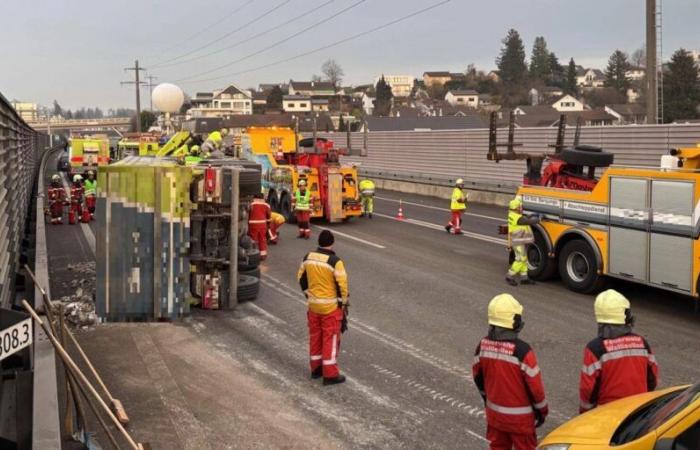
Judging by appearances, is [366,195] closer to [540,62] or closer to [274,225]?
[274,225]

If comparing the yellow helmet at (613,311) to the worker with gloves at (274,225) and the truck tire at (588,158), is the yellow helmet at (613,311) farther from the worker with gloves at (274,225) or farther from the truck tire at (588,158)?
the worker with gloves at (274,225)

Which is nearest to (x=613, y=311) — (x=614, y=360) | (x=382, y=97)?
(x=614, y=360)

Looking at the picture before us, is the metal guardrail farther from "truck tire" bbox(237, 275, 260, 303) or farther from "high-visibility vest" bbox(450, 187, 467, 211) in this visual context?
"high-visibility vest" bbox(450, 187, 467, 211)

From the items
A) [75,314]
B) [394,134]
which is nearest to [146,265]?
[75,314]

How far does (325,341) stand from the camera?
759cm

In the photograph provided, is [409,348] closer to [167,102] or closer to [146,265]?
[146,265]

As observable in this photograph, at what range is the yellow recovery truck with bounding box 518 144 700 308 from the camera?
988 centimetres

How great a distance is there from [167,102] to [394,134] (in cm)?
1626

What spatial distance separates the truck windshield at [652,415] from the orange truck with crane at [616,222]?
6.13 m

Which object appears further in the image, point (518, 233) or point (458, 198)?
point (458, 198)

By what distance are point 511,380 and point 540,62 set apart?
550 ft

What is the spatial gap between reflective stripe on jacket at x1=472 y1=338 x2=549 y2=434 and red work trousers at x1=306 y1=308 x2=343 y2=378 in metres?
2.85

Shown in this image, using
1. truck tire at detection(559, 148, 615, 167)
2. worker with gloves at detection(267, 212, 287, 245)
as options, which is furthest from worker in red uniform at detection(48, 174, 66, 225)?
truck tire at detection(559, 148, 615, 167)

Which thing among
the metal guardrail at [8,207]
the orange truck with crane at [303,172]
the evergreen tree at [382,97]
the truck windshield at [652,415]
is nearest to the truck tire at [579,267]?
the truck windshield at [652,415]
